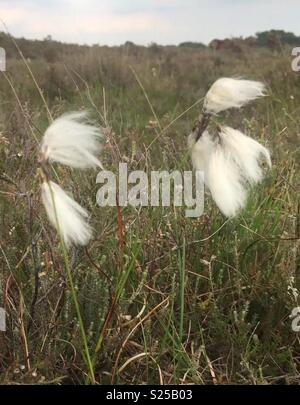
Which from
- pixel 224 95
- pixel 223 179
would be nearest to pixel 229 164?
pixel 223 179

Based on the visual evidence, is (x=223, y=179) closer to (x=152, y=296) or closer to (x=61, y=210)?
(x=61, y=210)

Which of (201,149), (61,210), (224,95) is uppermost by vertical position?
(224,95)

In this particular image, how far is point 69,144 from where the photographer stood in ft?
3.62

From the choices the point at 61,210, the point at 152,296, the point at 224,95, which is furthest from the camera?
the point at 152,296

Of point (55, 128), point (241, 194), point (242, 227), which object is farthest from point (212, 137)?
point (242, 227)

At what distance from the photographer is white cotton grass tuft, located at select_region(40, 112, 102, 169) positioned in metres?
1.09

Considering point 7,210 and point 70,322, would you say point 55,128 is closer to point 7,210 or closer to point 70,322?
point 70,322

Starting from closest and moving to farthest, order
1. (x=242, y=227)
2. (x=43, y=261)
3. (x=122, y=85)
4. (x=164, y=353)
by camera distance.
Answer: (x=164, y=353), (x=43, y=261), (x=242, y=227), (x=122, y=85)

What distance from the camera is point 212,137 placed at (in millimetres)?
1294

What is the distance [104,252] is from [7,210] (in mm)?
509

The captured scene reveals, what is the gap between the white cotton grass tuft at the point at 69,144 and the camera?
3.58 feet

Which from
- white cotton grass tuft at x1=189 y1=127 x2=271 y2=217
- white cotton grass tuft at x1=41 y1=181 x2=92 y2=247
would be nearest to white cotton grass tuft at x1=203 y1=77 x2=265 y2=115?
white cotton grass tuft at x1=189 y1=127 x2=271 y2=217

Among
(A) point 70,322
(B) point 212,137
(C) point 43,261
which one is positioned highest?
(B) point 212,137
